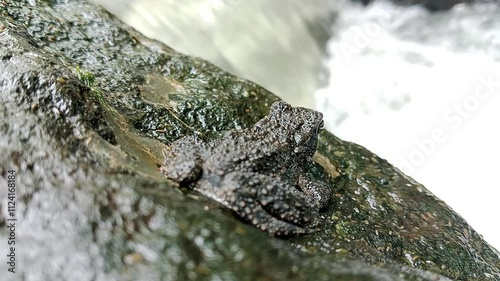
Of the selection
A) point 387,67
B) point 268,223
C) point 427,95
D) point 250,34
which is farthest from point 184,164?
point 387,67

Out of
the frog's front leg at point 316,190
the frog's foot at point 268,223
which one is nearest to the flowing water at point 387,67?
the frog's front leg at point 316,190

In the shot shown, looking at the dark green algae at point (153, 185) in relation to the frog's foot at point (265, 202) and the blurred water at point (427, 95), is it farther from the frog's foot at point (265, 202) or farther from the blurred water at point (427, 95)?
the blurred water at point (427, 95)

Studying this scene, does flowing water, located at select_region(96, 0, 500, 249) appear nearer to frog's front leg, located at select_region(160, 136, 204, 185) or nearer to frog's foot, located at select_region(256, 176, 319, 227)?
frog's front leg, located at select_region(160, 136, 204, 185)

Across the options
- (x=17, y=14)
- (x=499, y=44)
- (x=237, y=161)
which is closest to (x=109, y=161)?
(x=237, y=161)

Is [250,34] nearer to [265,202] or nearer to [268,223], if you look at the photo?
[265,202]

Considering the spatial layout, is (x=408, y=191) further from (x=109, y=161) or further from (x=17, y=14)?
(x=17, y=14)
